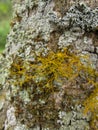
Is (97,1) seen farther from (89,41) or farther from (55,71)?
(55,71)

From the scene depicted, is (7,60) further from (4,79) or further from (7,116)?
(7,116)

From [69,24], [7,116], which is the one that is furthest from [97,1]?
[7,116]

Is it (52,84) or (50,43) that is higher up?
(50,43)

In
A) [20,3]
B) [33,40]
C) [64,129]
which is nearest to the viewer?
[64,129]

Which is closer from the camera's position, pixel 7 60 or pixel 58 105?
pixel 58 105

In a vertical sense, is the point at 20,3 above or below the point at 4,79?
above

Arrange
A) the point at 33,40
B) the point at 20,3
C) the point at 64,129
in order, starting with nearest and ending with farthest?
the point at 64,129 → the point at 33,40 → the point at 20,3

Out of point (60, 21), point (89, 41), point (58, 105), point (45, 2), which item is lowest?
point (58, 105)
